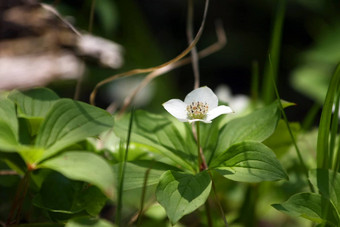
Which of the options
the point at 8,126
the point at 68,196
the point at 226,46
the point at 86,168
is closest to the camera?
the point at 86,168

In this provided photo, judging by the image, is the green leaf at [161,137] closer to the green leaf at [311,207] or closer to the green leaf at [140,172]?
the green leaf at [140,172]

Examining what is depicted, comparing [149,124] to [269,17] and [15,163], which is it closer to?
[15,163]

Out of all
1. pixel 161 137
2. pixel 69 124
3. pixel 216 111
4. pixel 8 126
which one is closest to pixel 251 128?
pixel 216 111

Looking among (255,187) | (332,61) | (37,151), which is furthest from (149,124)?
(332,61)

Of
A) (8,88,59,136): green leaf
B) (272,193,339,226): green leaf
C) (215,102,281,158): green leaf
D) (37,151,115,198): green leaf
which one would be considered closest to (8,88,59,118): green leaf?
(8,88,59,136): green leaf

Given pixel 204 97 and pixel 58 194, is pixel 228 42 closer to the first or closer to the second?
pixel 204 97

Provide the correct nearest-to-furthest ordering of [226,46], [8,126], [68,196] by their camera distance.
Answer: [8,126]
[68,196]
[226,46]

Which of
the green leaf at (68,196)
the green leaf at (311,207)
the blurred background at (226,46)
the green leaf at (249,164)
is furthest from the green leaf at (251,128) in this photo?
the blurred background at (226,46)
